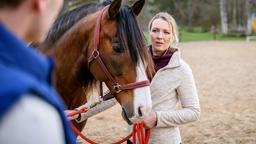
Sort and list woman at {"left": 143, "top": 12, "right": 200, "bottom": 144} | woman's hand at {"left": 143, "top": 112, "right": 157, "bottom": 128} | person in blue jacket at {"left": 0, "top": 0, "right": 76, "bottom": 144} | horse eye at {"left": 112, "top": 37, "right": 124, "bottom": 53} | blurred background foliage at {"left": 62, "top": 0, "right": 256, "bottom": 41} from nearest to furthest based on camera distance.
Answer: person in blue jacket at {"left": 0, "top": 0, "right": 76, "bottom": 144}, horse eye at {"left": 112, "top": 37, "right": 124, "bottom": 53}, woman's hand at {"left": 143, "top": 112, "right": 157, "bottom": 128}, woman at {"left": 143, "top": 12, "right": 200, "bottom": 144}, blurred background foliage at {"left": 62, "top": 0, "right": 256, "bottom": 41}

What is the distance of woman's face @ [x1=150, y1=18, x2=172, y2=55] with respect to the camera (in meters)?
2.70

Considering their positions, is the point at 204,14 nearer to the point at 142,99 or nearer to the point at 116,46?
the point at 116,46

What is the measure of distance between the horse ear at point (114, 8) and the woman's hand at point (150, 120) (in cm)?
69

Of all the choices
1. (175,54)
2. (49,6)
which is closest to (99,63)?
(175,54)

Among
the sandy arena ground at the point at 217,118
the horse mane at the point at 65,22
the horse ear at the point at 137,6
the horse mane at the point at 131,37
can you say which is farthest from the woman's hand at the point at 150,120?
the sandy arena ground at the point at 217,118

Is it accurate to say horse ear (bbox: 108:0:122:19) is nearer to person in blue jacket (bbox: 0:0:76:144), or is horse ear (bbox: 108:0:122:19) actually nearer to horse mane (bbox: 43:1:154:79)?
horse mane (bbox: 43:1:154:79)

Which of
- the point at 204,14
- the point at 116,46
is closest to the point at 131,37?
the point at 116,46

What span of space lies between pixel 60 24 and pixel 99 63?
42 centimetres

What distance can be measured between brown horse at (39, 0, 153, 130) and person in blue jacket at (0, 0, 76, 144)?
159 cm

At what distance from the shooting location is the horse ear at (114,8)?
2406 mm

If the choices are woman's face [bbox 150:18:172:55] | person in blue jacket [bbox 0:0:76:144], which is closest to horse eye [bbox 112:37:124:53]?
woman's face [bbox 150:18:172:55]

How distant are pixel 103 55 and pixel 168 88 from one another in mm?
537

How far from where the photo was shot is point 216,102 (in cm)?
863

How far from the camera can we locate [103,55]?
2.46 meters
